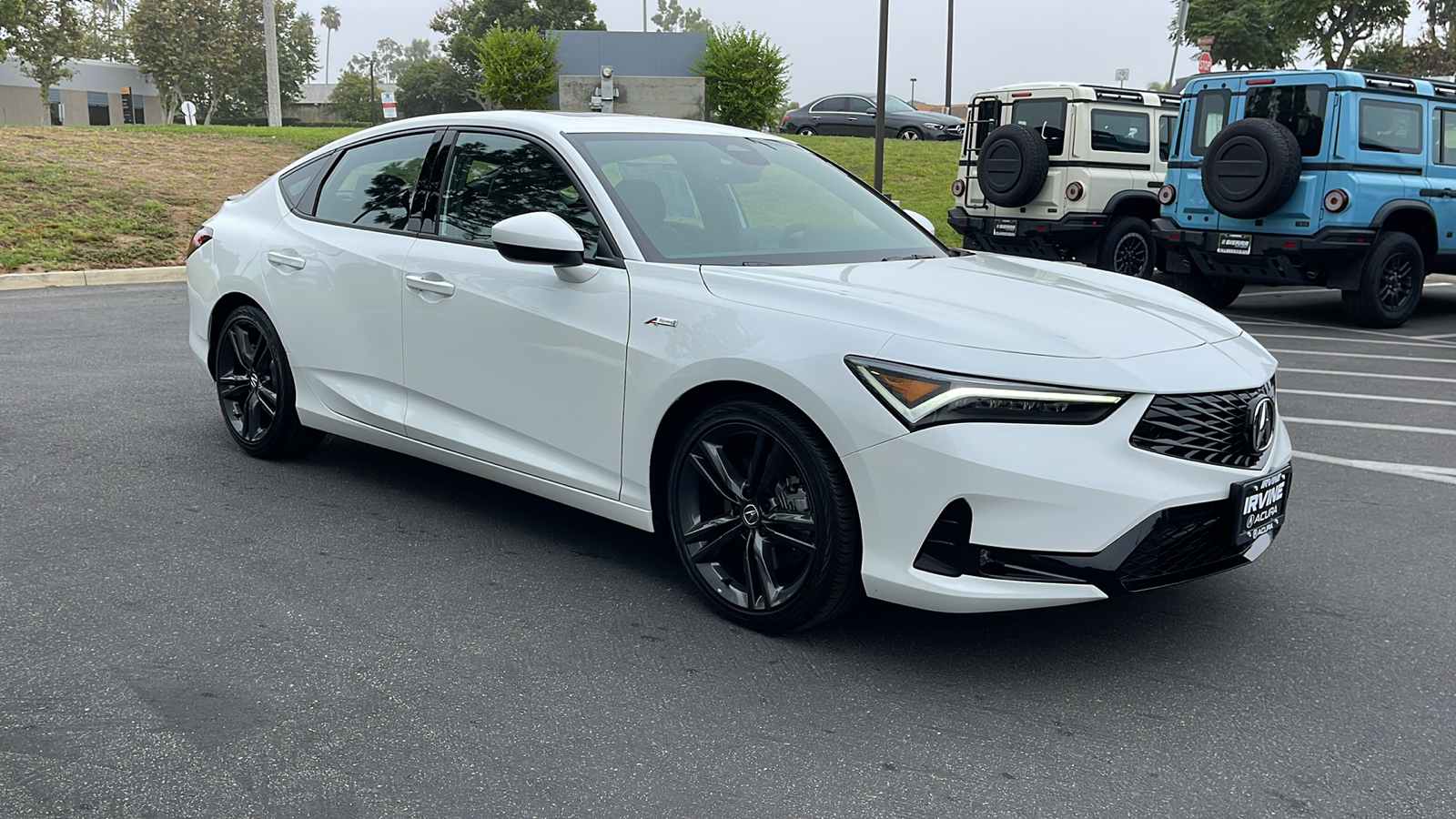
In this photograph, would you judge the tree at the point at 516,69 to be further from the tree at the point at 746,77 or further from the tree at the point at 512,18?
the tree at the point at 512,18

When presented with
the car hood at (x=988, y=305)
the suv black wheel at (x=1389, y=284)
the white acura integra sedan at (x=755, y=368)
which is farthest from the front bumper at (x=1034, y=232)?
the car hood at (x=988, y=305)

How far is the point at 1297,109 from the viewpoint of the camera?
1110 centimetres

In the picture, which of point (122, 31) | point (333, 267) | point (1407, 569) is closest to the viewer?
point (1407, 569)

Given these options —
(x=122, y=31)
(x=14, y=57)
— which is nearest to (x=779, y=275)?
(x=14, y=57)

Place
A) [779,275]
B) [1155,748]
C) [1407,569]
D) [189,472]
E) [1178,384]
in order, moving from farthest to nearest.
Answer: [189,472] < [1407,569] < [779,275] < [1178,384] < [1155,748]

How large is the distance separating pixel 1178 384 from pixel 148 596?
326cm

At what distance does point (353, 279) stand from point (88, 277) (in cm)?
983

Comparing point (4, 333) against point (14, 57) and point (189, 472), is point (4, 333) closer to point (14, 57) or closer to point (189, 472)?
point (189, 472)

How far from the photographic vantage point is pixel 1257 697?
3459 mm

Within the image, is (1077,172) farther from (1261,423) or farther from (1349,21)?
(1349,21)

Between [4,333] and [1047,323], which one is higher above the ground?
[1047,323]

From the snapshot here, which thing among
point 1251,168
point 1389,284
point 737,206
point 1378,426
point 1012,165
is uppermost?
point 1012,165

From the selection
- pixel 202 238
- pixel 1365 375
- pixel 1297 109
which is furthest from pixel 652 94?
pixel 202 238

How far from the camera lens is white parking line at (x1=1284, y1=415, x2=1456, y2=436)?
7.09 metres
